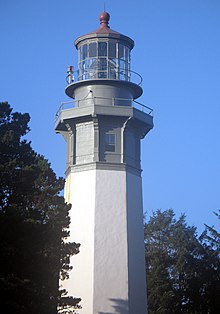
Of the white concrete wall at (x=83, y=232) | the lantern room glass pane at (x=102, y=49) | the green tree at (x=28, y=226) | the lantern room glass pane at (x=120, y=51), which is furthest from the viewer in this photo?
the lantern room glass pane at (x=120, y=51)

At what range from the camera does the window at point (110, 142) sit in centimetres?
3222

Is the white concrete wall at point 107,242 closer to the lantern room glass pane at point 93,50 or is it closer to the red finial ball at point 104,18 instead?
the lantern room glass pane at point 93,50

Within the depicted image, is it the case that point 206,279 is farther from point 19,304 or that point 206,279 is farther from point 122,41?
point 19,304

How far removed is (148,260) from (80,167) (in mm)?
17489

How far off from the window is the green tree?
234 inches

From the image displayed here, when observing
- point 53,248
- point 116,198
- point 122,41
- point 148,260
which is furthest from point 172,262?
point 53,248

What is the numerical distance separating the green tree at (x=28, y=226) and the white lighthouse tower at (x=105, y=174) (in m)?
3.81

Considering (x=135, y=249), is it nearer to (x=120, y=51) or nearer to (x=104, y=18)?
(x=120, y=51)

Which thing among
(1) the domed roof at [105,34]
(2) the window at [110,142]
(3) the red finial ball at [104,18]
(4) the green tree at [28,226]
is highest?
(3) the red finial ball at [104,18]

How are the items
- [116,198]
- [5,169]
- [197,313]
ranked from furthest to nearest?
1. [197,313]
2. [116,198]
3. [5,169]

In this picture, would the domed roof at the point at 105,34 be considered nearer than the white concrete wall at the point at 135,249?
No

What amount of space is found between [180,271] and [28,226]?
28.1 meters

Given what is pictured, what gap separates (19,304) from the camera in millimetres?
21109

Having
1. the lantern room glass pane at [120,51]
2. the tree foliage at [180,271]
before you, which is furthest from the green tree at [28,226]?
the tree foliage at [180,271]
